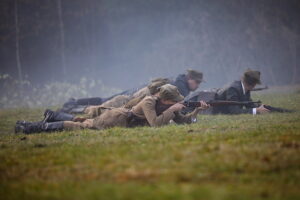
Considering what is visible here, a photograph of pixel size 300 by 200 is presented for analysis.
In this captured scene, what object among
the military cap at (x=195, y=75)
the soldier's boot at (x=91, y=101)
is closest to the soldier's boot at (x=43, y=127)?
the military cap at (x=195, y=75)

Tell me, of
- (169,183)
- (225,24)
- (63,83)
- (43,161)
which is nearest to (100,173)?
(169,183)

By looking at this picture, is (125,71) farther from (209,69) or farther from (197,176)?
(197,176)

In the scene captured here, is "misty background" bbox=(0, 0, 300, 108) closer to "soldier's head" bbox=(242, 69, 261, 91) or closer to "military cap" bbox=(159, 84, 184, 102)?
"soldier's head" bbox=(242, 69, 261, 91)

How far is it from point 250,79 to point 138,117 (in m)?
4.00

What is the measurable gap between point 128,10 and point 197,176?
29.0 meters

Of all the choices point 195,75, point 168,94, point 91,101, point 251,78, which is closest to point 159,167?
point 168,94

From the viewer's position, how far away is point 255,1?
31.3m

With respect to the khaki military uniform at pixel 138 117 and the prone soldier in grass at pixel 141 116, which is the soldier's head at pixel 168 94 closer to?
the prone soldier in grass at pixel 141 116

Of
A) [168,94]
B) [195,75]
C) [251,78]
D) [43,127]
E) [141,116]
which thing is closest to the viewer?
[168,94]

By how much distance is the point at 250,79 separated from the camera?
495 inches

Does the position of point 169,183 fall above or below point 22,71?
below

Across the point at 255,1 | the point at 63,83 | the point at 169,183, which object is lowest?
the point at 169,183

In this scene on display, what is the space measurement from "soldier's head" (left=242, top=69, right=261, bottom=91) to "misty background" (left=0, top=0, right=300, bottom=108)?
16.9m

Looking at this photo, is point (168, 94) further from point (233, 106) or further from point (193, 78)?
point (193, 78)
